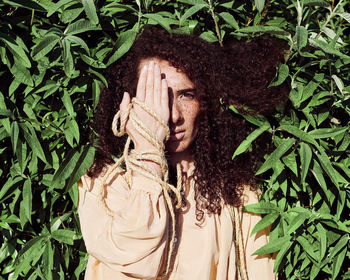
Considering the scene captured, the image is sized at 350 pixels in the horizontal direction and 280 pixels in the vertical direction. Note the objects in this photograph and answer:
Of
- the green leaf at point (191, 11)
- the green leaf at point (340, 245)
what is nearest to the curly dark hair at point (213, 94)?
the green leaf at point (191, 11)

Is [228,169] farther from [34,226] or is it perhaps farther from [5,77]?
[5,77]

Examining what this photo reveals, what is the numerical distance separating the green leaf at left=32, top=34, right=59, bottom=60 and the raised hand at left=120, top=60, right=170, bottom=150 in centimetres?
27

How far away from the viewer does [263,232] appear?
1.75 meters

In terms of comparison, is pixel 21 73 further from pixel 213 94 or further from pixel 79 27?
pixel 213 94

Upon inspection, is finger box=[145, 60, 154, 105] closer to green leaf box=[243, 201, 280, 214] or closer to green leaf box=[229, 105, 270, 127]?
green leaf box=[229, 105, 270, 127]

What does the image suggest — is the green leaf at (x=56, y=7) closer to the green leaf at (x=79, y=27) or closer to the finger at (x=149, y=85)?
the green leaf at (x=79, y=27)

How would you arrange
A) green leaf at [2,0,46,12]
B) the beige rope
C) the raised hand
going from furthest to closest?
1. the beige rope
2. the raised hand
3. green leaf at [2,0,46,12]

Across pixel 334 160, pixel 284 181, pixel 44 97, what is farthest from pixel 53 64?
pixel 334 160

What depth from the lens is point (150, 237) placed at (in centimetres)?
142

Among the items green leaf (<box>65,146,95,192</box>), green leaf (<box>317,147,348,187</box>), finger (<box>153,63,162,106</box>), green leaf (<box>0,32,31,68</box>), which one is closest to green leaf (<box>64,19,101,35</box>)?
green leaf (<box>0,32,31,68</box>)

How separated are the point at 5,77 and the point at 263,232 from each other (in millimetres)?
1001

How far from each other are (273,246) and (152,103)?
61cm

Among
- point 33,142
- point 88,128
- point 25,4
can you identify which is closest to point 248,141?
point 88,128

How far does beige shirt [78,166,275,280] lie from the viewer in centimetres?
142
